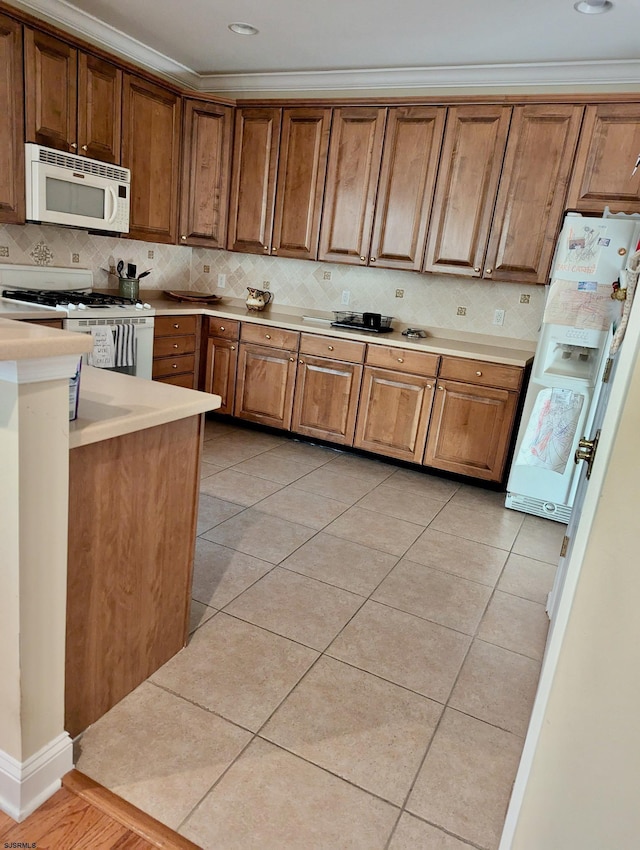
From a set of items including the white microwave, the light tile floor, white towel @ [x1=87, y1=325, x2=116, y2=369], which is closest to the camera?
the light tile floor

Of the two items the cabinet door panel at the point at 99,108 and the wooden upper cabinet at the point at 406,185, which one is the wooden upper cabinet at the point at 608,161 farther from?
the cabinet door panel at the point at 99,108

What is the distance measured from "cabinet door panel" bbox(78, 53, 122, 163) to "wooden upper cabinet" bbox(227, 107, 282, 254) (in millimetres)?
938

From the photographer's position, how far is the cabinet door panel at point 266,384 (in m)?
4.17

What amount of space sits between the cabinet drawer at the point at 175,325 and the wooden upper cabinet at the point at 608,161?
264cm

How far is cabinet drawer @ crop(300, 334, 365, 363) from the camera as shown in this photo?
12.7 feet

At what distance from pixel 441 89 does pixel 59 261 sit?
2.78 meters

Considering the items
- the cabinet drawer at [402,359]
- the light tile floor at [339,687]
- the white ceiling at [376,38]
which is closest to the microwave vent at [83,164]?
the white ceiling at [376,38]

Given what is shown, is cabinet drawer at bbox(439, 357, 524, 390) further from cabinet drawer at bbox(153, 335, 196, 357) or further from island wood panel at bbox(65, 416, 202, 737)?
island wood panel at bbox(65, 416, 202, 737)

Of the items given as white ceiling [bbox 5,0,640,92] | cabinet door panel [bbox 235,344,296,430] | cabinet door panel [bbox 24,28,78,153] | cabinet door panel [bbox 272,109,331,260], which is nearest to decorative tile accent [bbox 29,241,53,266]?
cabinet door panel [bbox 24,28,78,153]

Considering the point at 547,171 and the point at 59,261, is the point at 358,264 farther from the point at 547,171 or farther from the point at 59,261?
the point at 59,261

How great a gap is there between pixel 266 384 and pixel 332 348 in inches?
24.1

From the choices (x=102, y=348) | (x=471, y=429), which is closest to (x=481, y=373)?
(x=471, y=429)

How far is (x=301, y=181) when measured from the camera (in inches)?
162

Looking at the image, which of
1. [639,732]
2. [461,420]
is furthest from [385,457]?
[639,732]
